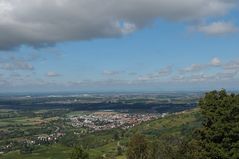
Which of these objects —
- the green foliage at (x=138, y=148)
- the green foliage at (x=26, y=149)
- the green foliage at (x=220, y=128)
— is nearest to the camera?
the green foliage at (x=220, y=128)

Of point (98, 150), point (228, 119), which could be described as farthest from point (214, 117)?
point (98, 150)

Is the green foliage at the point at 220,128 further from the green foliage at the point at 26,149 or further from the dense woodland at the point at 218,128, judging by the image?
the green foliage at the point at 26,149

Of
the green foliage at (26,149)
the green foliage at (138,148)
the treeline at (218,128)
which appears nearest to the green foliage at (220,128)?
the treeline at (218,128)

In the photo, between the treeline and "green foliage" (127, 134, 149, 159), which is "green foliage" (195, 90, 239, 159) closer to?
the treeline

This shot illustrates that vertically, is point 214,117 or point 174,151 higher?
point 214,117

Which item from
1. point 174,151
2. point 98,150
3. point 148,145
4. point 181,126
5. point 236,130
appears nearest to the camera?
point 236,130

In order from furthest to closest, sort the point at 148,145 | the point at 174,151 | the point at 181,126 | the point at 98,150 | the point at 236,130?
the point at 181,126 < the point at 98,150 < the point at 148,145 < the point at 174,151 < the point at 236,130

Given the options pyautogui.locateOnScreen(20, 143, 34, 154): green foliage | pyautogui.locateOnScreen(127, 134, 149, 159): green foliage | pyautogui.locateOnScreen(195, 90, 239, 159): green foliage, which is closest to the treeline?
pyautogui.locateOnScreen(195, 90, 239, 159): green foliage

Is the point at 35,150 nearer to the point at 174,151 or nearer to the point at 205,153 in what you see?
the point at 174,151
